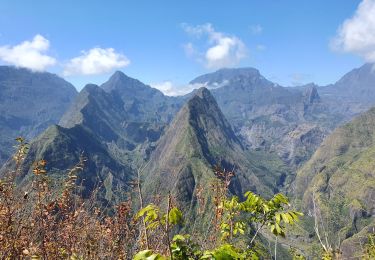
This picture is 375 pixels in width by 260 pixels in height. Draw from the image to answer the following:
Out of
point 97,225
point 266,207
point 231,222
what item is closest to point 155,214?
point 266,207

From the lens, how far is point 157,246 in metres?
13.2

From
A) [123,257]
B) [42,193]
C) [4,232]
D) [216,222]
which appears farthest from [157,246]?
[4,232]

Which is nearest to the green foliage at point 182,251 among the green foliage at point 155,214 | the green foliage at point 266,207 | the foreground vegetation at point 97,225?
the foreground vegetation at point 97,225

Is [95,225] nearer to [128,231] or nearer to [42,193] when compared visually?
[128,231]

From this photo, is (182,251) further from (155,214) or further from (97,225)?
(97,225)

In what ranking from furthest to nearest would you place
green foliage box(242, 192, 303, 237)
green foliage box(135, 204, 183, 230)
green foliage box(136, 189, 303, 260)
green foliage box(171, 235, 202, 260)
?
green foliage box(242, 192, 303, 237) → green foliage box(171, 235, 202, 260) → green foliage box(135, 204, 183, 230) → green foliage box(136, 189, 303, 260)

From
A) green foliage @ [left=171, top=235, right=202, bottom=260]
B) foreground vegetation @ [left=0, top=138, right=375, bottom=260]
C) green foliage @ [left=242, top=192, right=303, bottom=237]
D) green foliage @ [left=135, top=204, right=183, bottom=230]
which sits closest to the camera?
green foliage @ [left=135, top=204, right=183, bottom=230]

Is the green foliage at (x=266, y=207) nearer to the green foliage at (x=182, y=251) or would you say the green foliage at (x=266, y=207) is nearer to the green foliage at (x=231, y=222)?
the green foliage at (x=231, y=222)

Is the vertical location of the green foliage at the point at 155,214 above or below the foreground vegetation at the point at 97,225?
above

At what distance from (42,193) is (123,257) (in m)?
3.02

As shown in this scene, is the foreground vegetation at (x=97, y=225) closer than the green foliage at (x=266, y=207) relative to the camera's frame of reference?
Yes

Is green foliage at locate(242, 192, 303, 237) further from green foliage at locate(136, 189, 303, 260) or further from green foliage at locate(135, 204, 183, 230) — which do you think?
green foliage at locate(135, 204, 183, 230)

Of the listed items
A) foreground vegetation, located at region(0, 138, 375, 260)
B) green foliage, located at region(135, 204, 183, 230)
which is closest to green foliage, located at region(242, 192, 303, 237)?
foreground vegetation, located at region(0, 138, 375, 260)

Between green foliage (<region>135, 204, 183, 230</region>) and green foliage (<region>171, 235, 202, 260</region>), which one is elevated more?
green foliage (<region>135, 204, 183, 230</region>)
